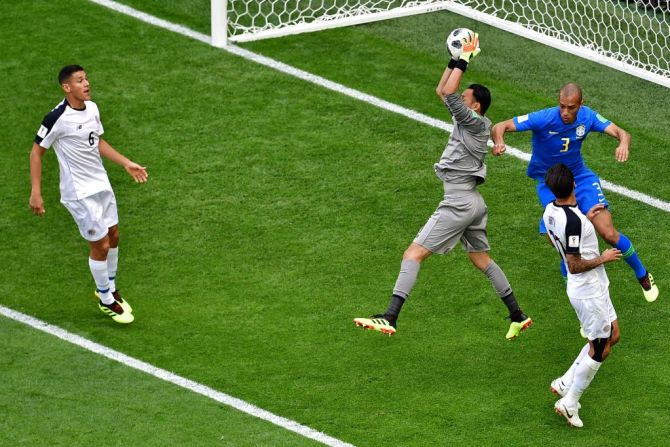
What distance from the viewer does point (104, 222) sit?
11664 millimetres

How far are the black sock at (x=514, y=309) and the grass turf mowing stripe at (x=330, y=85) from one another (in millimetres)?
2698

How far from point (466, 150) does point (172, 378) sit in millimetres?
2860

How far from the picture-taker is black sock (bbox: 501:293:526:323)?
37.6 feet

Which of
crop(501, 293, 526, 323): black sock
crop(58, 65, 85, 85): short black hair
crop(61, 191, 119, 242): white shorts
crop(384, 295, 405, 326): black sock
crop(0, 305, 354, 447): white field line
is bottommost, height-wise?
crop(0, 305, 354, 447): white field line

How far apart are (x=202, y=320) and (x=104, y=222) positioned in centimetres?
115

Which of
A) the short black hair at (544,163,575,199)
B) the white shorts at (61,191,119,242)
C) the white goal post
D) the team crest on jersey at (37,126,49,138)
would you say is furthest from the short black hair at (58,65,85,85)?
the white goal post

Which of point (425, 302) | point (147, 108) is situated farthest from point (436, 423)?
point (147, 108)

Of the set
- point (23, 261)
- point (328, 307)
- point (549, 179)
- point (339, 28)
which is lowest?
point (23, 261)

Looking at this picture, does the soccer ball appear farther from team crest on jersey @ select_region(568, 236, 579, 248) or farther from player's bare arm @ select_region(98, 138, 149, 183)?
player's bare arm @ select_region(98, 138, 149, 183)

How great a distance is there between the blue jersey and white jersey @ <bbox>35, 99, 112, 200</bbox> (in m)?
3.40

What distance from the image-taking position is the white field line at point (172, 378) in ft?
34.7

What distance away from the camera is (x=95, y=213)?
1159 centimetres

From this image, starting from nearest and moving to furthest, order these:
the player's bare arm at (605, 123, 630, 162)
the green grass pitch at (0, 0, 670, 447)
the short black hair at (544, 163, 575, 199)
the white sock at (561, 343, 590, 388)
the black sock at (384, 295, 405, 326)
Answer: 1. the short black hair at (544, 163, 575, 199)
2. the white sock at (561, 343, 590, 388)
3. the green grass pitch at (0, 0, 670, 447)
4. the black sock at (384, 295, 405, 326)
5. the player's bare arm at (605, 123, 630, 162)

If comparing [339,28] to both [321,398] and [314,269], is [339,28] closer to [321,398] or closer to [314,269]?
[314,269]
